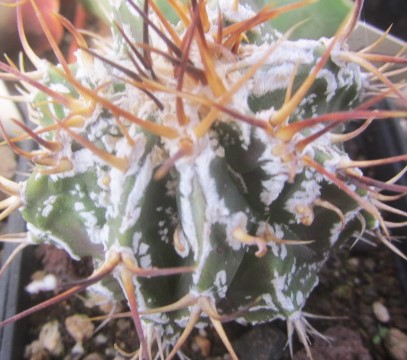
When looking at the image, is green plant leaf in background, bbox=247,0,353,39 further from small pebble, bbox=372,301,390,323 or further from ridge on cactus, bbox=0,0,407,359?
small pebble, bbox=372,301,390,323

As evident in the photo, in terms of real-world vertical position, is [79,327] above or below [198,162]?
below

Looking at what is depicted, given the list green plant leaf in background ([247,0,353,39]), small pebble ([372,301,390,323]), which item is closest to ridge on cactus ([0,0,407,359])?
green plant leaf in background ([247,0,353,39])

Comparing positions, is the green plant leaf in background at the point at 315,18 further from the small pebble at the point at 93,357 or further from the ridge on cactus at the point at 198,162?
the small pebble at the point at 93,357

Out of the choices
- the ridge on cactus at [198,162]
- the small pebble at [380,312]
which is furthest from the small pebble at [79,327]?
the small pebble at [380,312]

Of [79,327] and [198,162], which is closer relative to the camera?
[198,162]

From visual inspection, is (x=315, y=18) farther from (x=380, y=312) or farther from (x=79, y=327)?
(x=79, y=327)

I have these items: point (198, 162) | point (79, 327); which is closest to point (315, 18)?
point (198, 162)
